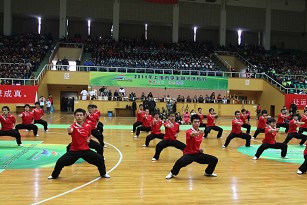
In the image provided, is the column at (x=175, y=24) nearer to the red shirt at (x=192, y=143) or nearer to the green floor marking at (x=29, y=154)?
the green floor marking at (x=29, y=154)

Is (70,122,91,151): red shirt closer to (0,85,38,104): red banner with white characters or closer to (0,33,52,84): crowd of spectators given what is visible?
(0,85,38,104): red banner with white characters

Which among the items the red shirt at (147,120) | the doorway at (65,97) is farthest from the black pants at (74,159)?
the doorway at (65,97)

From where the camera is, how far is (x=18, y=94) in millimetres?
25438

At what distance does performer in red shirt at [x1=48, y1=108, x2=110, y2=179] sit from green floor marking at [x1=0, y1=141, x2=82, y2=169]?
1490 millimetres

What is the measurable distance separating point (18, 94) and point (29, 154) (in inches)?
668

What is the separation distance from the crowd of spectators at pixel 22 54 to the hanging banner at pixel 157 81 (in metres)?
5.50

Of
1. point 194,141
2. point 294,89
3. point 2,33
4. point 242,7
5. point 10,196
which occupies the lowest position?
point 10,196

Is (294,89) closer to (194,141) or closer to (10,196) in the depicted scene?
(194,141)

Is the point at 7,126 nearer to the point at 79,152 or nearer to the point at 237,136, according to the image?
the point at 79,152

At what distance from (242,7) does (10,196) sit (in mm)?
39749

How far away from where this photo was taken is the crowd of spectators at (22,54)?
27.3 meters

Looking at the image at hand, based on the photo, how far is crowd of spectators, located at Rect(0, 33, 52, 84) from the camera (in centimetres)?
2731

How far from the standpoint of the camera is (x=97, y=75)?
29.4 meters

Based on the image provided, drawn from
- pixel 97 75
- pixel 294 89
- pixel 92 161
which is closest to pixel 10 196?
pixel 92 161
